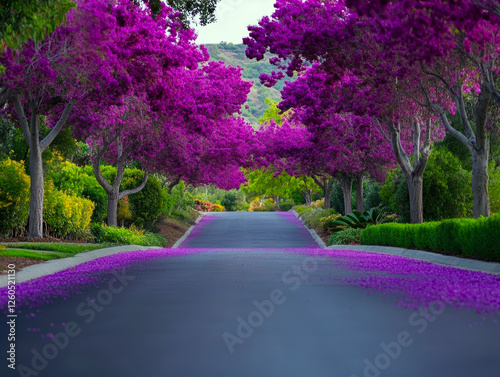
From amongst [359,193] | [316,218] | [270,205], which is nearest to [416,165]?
[359,193]

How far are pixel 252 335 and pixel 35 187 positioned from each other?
1782 centimetres

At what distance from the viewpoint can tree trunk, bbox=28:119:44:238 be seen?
2281 cm

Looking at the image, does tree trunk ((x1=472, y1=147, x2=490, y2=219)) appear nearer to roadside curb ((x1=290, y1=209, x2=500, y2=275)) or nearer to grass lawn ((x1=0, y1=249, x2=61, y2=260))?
roadside curb ((x1=290, y1=209, x2=500, y2=275))

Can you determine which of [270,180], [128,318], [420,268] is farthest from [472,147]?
[270,180]

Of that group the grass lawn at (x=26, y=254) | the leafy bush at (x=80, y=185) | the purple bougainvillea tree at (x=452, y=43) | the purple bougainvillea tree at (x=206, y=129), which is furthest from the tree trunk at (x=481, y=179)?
the leafy bush at (x=80, y=185)

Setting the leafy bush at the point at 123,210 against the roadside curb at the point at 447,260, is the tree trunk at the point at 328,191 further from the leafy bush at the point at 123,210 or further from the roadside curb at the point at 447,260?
the roadside curb at the point at 447,260

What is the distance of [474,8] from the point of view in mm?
9273

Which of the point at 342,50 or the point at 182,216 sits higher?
the point at 342,50

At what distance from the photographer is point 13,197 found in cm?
2381

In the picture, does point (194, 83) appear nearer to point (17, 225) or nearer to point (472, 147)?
point (17, 225)

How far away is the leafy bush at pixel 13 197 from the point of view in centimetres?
2359

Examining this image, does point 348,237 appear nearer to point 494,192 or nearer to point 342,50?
point 494,192

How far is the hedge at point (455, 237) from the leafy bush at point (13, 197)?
1304cm

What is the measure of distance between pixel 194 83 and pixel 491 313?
82.0 ft
